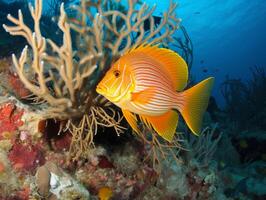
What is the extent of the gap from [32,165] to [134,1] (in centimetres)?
178

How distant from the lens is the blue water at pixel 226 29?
3928cm

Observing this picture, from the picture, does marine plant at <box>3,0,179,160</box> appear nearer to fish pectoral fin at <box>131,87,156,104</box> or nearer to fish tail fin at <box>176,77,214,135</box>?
fish pectoral fin at <box>131,87,156,104</box>

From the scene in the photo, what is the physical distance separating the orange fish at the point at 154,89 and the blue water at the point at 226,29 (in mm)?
19643

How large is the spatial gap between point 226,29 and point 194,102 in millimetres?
56850

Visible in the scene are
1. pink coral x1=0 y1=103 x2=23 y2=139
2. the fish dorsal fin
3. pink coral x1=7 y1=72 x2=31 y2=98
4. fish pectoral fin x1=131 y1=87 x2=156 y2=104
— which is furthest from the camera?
pink coral x1=7 y1=72 x2=31 y2=98

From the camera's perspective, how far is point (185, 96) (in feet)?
7.02

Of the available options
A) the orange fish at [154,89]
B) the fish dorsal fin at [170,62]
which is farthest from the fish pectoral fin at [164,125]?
the fish dorsal fin at [170,62]

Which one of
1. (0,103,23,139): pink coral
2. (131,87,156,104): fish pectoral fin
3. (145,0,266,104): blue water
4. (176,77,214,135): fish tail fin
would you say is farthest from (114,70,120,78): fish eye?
(145,0,266,104): blue water

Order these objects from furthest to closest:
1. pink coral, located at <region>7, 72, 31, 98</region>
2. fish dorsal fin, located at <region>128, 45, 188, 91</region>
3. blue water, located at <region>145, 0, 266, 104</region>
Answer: blue water, located at <region>145, 0, 266, 104</region> → pink coral, located at <region>7, 72, 31, 98</region> → fish dorsal fin, located at <region>128, 45, 188, 91</region>

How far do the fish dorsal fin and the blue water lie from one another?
19637 mm

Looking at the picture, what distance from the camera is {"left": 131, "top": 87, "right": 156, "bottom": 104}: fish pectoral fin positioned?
6.02 feet

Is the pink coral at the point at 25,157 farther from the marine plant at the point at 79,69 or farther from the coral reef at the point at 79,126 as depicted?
the marine plant at the point at 79,69

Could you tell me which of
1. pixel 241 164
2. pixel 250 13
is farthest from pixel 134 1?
pixel 250 13

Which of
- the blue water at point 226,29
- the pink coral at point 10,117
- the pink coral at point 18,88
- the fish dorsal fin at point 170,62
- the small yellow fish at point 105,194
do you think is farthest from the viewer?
the blue water at point 226,29
